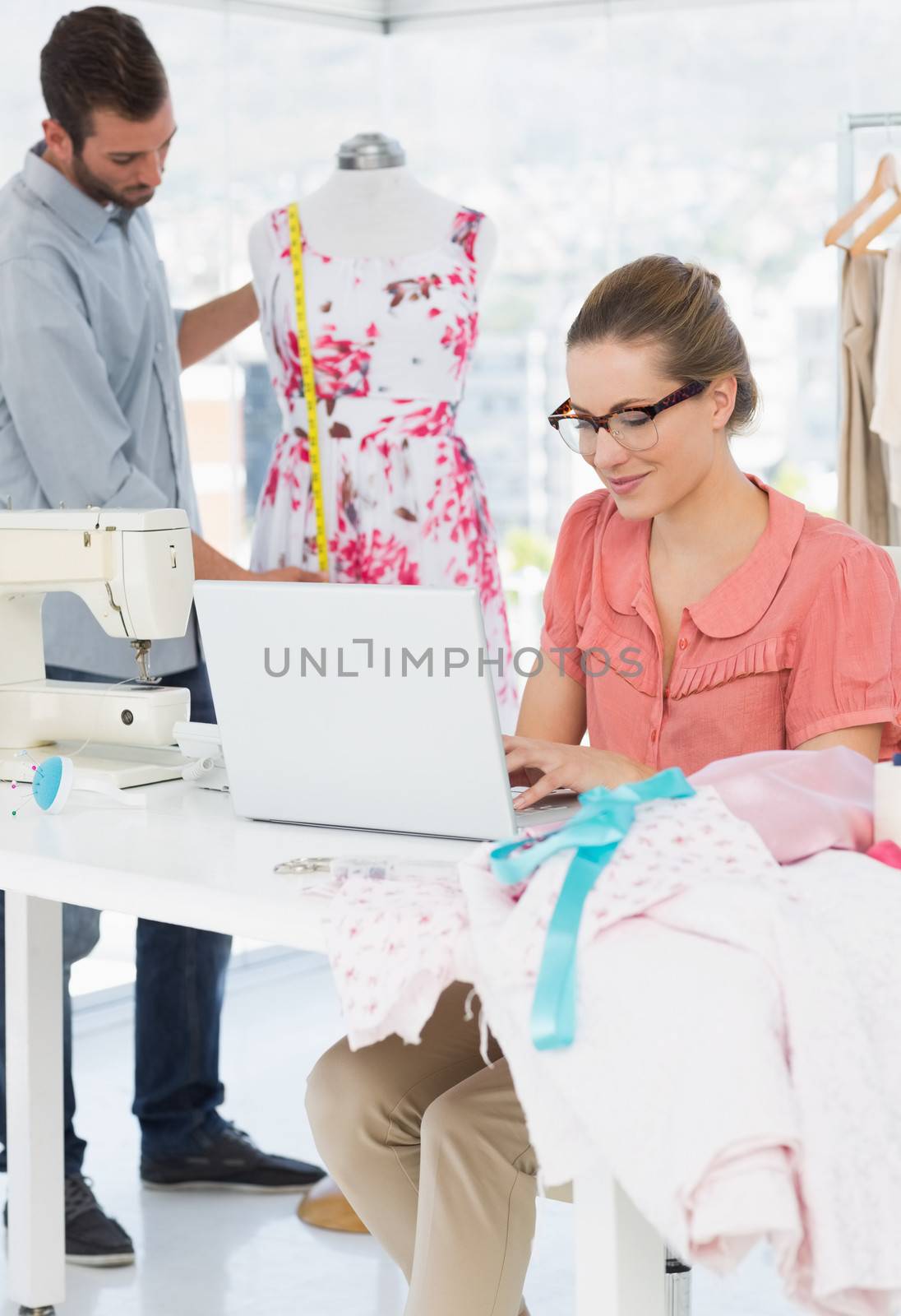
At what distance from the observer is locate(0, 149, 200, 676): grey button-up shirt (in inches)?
92.2

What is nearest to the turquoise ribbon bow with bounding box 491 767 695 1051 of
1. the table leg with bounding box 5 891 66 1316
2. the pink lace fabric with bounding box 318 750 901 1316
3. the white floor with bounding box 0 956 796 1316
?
the pink lace fabric with bounding box 318 750 901 1316

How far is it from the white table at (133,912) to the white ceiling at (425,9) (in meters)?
2.16

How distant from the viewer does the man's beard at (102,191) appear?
7.92 feet

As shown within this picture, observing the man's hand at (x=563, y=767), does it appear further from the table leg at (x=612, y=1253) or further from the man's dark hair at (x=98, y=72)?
the man's dark hair at (x=98, y=72)

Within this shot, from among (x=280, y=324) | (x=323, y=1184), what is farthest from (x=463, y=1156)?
(x=280, y=324)

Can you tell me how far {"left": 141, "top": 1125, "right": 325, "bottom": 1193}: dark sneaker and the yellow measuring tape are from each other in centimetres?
93

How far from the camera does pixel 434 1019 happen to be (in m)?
1.68

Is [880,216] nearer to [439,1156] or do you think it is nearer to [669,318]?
[669,318]

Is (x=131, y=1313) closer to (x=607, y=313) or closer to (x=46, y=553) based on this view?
(x=46, y=553)

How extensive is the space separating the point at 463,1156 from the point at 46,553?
0.81 metres

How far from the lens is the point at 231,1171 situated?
104 inches

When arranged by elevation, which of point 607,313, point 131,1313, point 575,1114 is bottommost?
point 131,1313

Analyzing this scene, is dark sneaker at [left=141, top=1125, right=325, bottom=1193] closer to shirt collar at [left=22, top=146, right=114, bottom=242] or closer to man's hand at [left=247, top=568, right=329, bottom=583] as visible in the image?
man's hand at [left=247, top=568, right=329, bottom=583]

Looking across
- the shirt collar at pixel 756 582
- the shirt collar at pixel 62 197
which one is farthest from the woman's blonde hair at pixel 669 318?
the shirt collar at pixel 62 197
